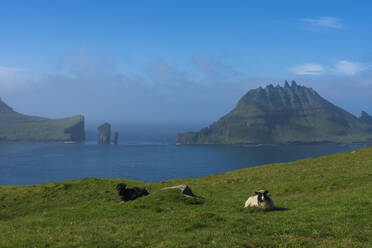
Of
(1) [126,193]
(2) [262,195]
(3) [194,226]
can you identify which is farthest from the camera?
(1) [126,193]

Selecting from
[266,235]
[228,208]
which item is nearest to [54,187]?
[228,208]

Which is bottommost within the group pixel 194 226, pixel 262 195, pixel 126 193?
pixel 126 193

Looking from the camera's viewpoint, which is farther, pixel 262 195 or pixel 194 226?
pixel 262 195

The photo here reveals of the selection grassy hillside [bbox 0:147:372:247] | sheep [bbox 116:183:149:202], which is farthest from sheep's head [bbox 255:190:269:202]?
sheep [bbox 116:183:149:202]

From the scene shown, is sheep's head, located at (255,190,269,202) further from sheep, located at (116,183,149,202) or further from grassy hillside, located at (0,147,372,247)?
sheep, located at (116,183,149,202)

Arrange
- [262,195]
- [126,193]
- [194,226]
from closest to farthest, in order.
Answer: [194,226] < [262,195] < [126,193]

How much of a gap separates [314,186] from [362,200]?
1355 centimetres

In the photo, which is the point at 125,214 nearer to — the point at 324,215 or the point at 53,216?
the point at 53,216

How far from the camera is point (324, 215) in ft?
62.5

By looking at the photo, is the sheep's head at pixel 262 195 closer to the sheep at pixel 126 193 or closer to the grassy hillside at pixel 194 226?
the grassy hillside at pixel 194 226

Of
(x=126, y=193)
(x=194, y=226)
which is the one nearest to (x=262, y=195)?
(x=194, y=226)

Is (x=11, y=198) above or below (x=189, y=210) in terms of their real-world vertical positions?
below

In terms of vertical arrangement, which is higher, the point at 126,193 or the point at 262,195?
the point at 262,195

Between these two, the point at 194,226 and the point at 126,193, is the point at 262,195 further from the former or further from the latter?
the point at 126,193
